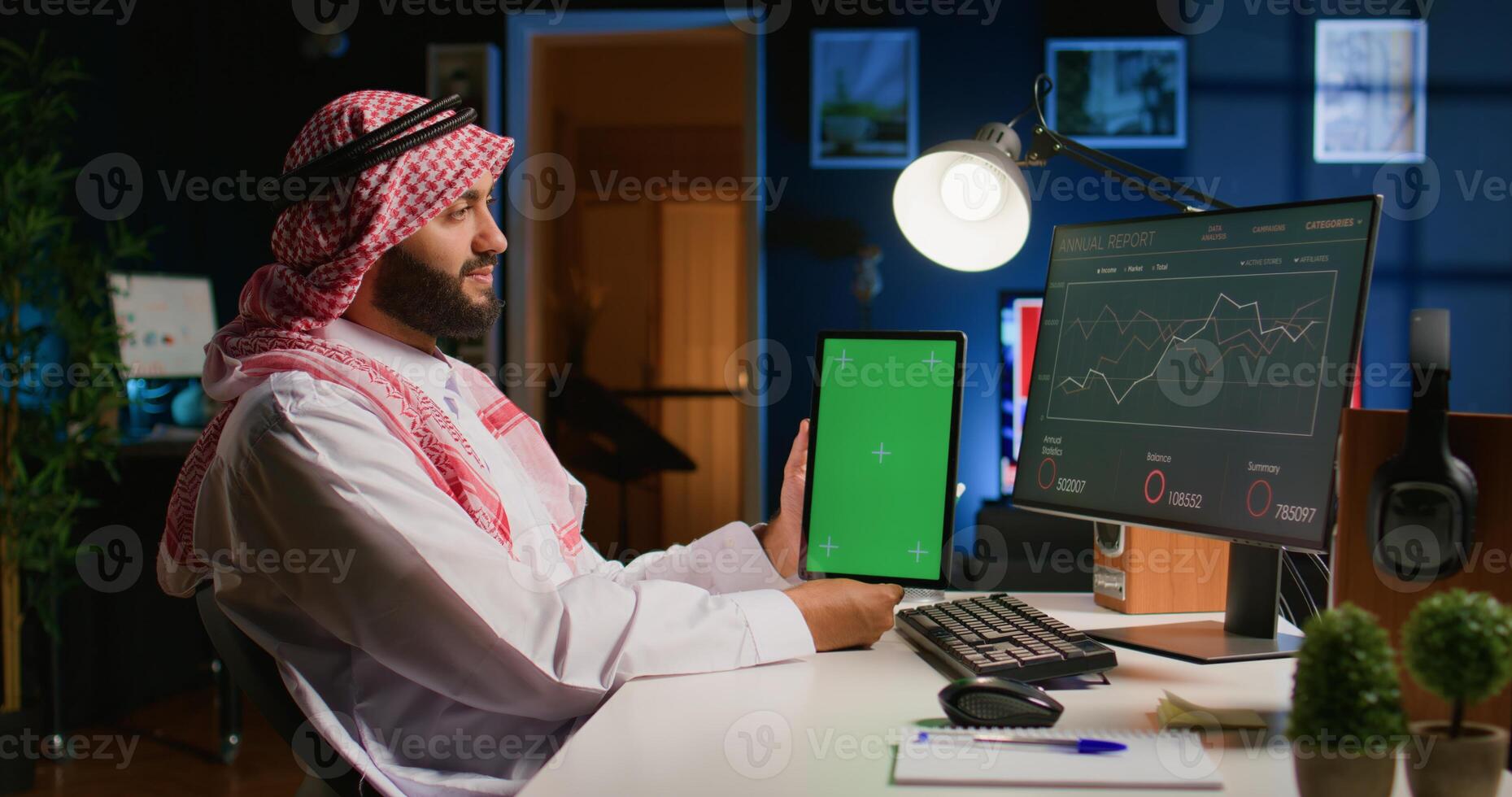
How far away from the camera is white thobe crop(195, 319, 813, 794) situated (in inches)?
45.3

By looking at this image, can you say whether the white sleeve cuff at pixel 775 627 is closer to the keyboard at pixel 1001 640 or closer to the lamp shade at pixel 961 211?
the keyboard at pixel 1001 640

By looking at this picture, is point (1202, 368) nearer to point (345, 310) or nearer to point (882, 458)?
point (882, 458)

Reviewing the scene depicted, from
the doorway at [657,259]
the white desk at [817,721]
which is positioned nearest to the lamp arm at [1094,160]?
the white desk at [817,721]

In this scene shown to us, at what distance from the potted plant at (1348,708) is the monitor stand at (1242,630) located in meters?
0.56

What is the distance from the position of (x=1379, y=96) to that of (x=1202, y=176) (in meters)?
0.74

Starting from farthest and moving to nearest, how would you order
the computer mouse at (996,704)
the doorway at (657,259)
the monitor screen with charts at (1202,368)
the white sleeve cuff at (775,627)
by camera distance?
the doorway at (657,259) < the white sleeve cuff at (775,627) < the monitor screen with charts at (1202,368) < the computer mouse at (996,704)

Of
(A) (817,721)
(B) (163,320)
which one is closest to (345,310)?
(A) (817,721)

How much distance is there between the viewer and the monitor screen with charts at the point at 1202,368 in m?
1.13

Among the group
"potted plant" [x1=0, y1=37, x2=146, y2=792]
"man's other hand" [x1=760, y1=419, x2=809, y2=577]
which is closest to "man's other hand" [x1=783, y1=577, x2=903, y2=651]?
"man's other hand" [x1=760, y1=419, x2=809, y2=577]

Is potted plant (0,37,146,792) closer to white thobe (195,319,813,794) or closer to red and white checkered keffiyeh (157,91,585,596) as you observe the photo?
red and white checkered keffiyeh (157,91,585,596)

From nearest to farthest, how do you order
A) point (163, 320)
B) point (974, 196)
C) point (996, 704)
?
point (996, 704) < point (974, 196) < point (163, 320)

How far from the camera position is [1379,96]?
4.16 metres

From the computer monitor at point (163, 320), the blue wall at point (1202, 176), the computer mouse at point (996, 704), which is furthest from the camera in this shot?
the blue wall at point (1202, 176)

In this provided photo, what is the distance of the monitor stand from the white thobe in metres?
0.41
